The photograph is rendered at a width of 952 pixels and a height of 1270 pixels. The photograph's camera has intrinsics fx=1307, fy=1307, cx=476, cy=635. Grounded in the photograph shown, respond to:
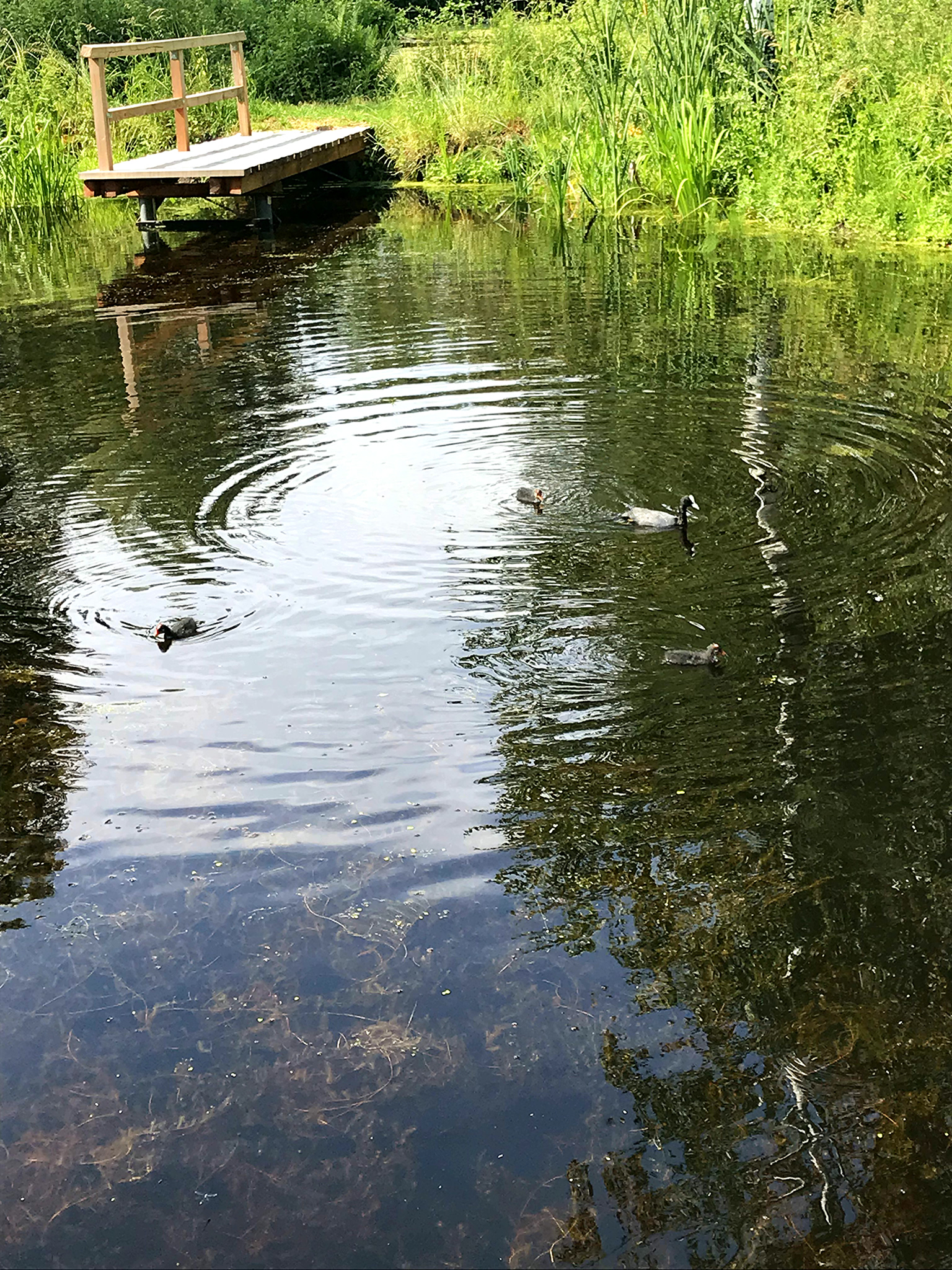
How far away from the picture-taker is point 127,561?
23.3ft

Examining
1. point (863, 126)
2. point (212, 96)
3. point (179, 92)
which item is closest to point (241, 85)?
point (212, 96)

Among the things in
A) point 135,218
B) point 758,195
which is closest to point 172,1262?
point 758,195

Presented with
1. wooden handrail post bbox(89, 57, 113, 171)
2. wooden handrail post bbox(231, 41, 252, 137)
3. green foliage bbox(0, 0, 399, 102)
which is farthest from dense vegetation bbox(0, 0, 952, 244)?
wooden handrail post bbox(89, 57, 113, 171)

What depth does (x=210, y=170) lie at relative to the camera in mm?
16734

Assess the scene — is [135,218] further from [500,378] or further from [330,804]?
[330,804]

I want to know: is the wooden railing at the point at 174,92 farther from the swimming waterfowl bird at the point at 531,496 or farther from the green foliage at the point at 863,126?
the swimming waterfowl bird at the point at 531,496

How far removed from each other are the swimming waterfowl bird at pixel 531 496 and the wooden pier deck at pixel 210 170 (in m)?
10.8

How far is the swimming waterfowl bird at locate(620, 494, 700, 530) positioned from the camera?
6.99 m

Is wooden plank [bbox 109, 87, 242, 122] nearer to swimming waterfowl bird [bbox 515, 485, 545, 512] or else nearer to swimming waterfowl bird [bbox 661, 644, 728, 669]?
swimming waterfowl bird [bbox 515, 485, 545, 512]

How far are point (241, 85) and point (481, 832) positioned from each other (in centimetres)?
1857

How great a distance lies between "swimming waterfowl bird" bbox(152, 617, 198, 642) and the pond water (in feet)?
0.42

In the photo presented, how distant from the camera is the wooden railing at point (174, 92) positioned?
55.2 ft

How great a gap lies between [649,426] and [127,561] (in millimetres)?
3615

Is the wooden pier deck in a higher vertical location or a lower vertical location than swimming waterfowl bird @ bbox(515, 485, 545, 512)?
higher
